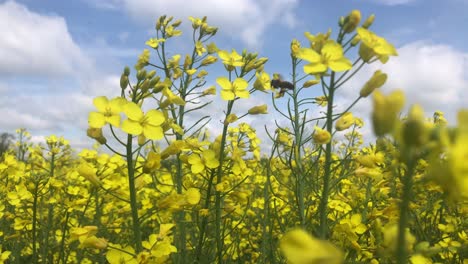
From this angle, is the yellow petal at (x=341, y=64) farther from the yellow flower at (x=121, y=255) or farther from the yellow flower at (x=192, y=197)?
the yellow flower at (x=121, y=255)

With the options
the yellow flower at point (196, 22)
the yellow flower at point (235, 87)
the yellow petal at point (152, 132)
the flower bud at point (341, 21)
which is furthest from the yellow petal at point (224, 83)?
the yellow flower at point (196, 22)

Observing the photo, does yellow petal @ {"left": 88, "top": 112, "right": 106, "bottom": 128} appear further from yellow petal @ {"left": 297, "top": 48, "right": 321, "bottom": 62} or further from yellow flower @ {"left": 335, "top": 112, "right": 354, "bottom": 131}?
yellow flower @ {"left": 335, "top": 112, "right": 354, "bottom": 131}

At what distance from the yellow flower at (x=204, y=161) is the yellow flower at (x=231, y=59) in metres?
0.73

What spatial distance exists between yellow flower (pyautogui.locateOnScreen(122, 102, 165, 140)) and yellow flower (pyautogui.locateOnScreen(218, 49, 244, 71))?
91 centimetres

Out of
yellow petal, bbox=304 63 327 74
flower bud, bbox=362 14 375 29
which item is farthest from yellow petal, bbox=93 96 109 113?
flower bud, bbox=362 14 375 29

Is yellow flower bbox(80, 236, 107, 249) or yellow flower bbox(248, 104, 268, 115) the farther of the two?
yellow flower bbox(248, 104, 268, 115)

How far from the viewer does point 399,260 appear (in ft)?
3.28

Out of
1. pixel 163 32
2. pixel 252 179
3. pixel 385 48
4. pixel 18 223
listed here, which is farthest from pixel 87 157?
pixel 385 48

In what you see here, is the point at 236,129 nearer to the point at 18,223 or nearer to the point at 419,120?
the point at 18,223

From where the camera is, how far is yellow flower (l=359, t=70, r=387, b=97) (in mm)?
1858

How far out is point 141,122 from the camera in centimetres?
219

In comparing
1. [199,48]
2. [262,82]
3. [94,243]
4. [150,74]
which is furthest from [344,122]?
[199,48]

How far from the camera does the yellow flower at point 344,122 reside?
221 cm

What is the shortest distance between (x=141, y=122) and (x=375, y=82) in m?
1.22
